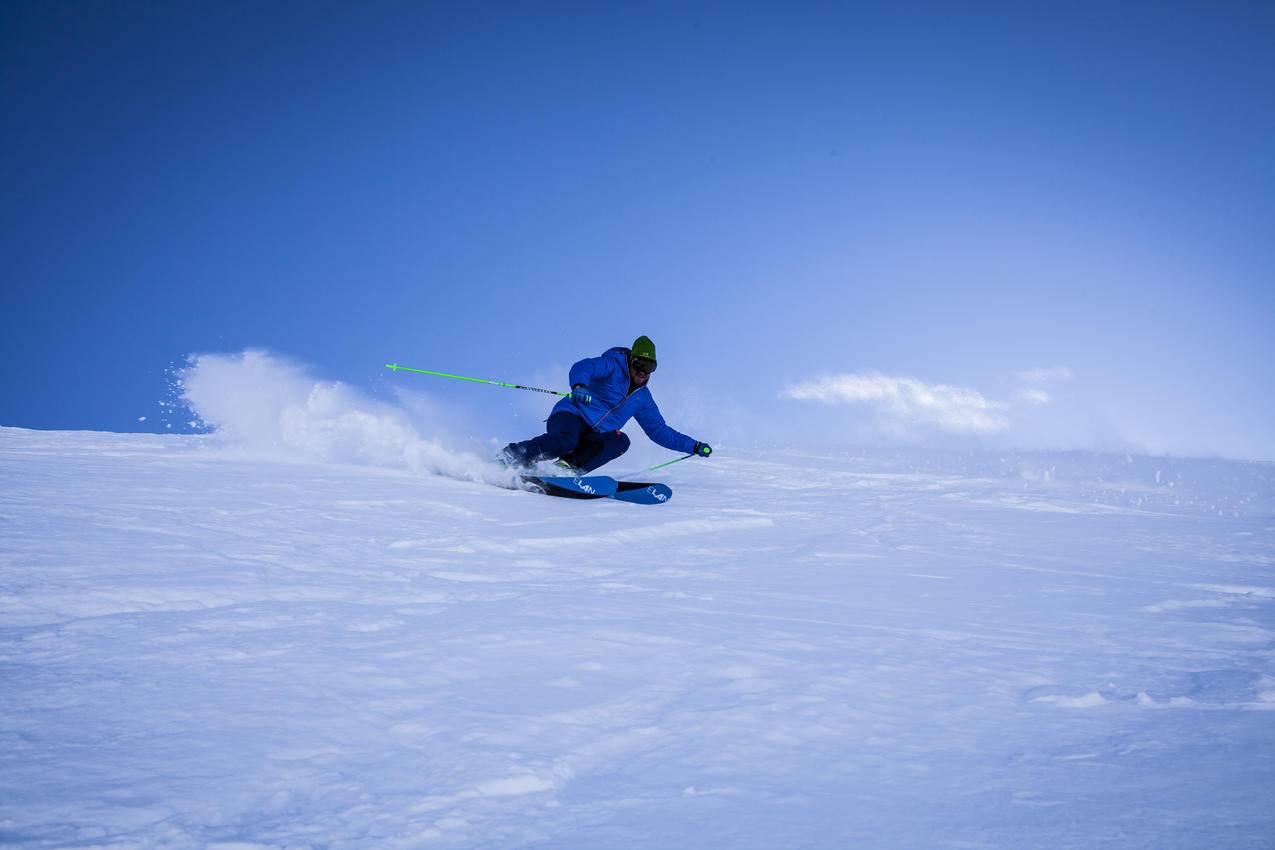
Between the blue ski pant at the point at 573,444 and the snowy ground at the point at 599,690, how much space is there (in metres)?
3.39

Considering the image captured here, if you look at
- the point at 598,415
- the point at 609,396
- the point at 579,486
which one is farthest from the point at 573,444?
the point at 579,486

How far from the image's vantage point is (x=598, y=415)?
28.0ft

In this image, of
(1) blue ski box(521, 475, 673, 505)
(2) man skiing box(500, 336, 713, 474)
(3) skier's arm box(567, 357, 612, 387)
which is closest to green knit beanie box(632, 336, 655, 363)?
(2) man skiing box(500, 336, 713, 474)

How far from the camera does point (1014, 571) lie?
4.29 meters

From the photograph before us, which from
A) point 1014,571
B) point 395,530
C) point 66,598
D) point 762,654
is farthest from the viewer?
point 395,530

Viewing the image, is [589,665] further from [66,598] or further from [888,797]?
[66,598]

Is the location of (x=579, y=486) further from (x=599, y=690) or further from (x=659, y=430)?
(x=599, y=690)

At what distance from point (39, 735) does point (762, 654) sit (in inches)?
78.1

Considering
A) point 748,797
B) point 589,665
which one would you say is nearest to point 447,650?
point 589,665

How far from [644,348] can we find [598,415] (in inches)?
38.1

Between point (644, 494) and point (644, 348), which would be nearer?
point (644, 494)

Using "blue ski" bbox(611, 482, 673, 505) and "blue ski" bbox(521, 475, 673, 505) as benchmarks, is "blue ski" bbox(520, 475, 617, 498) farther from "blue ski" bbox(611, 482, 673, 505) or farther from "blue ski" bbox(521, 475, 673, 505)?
"blue ski" bbox(611, 482, 673, 505)

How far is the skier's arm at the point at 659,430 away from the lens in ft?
29.2

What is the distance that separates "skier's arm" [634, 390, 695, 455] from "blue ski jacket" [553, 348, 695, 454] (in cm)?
1
